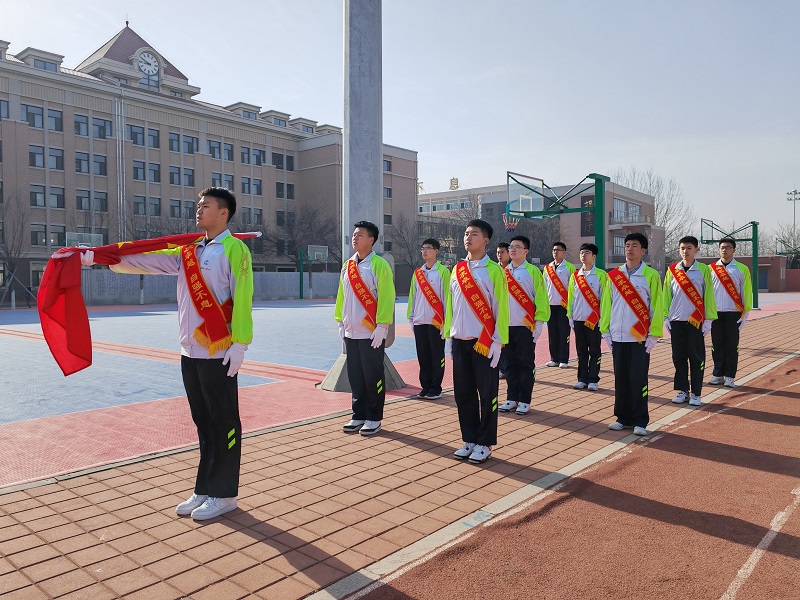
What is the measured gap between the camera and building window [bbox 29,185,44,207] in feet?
133

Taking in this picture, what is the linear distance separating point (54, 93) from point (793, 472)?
46660 millimetres

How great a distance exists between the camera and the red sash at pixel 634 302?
6176mm

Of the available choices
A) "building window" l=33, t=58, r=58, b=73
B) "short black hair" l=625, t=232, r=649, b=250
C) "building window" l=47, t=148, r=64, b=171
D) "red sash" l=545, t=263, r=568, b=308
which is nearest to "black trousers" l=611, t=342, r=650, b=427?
"short black hair" l=625, t=232, r=649, b=250

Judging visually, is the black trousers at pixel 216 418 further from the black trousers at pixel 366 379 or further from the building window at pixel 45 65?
the building window at pixel 45 65

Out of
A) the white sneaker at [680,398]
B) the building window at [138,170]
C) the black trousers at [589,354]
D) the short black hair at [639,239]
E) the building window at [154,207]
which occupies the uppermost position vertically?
the building window at [138,170]

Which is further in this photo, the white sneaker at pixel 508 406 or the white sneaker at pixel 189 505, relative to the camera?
the white sneaker at pixel 508 406

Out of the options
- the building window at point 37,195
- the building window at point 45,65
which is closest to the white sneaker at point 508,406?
the building window at point 37,195

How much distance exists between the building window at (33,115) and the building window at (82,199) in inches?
184

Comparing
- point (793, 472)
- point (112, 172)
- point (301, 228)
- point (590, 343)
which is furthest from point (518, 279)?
point (301, 228)

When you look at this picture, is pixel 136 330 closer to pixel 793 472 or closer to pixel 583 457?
pixel 583 457

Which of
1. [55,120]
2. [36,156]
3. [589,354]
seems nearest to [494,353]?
[589,354]

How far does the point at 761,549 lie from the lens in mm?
3617

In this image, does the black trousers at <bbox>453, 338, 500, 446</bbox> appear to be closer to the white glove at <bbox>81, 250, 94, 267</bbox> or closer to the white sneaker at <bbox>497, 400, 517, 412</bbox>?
the white sneaker at <bbox>497, 400, 517, 412</bbox>

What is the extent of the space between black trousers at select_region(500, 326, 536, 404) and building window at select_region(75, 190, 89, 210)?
4224 centimetres
